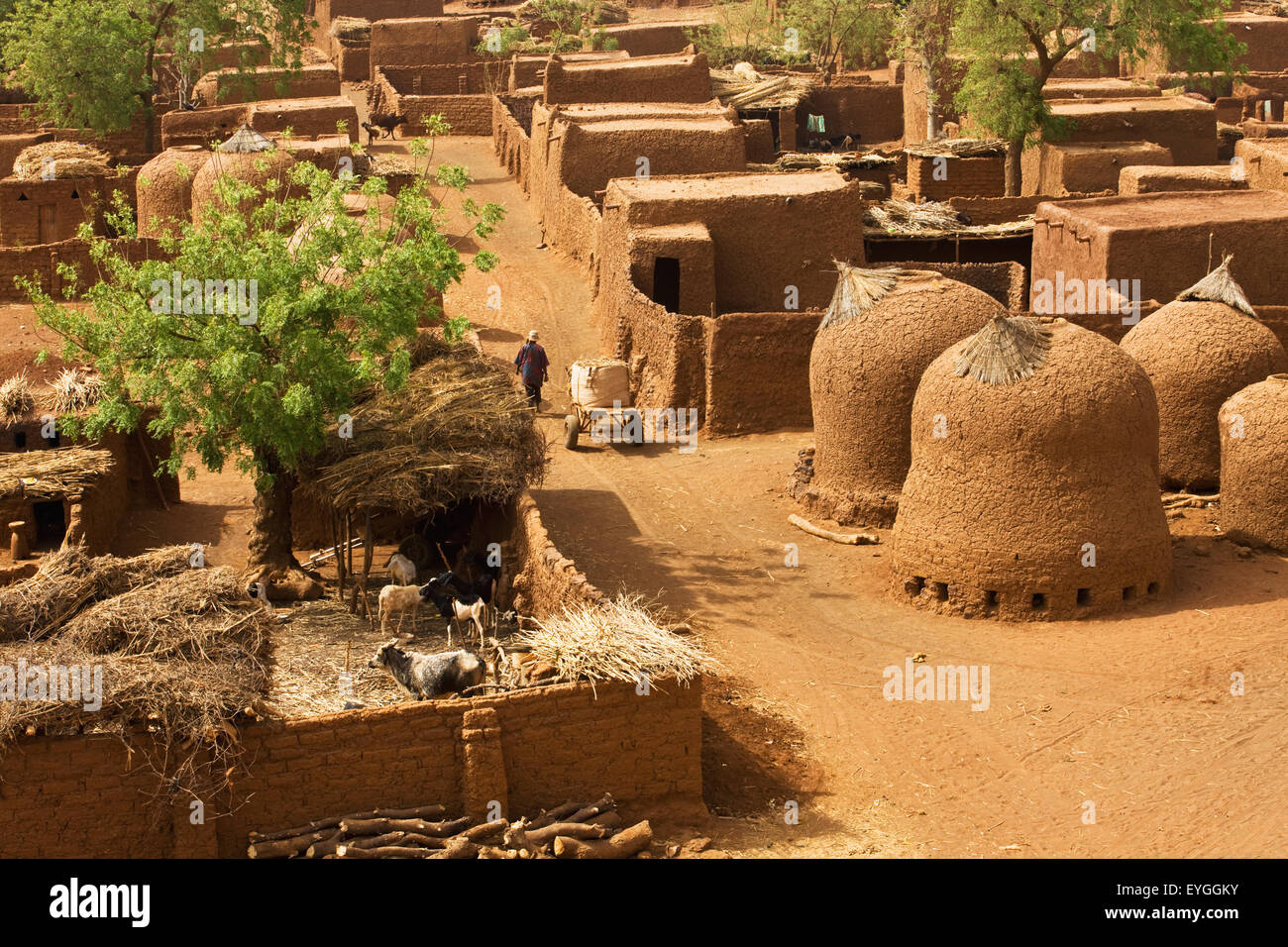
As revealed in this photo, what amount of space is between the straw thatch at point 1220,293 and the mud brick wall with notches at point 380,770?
9550 mm

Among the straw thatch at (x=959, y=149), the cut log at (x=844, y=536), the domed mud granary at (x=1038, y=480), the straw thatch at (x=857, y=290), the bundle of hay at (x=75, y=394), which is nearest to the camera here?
the domed mud granary at (x=1038, y=480)

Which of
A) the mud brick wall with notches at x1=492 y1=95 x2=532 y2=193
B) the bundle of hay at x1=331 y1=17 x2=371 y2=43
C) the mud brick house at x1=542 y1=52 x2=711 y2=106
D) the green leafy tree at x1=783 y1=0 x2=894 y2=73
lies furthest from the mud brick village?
the bundle of hay at x1=331 y1=17 x2=371 y2=43

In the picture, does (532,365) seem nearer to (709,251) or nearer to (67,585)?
(709,251)

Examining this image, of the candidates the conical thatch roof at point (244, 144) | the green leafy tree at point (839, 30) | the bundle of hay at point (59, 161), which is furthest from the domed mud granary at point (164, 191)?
the green leafy tree at point (839, 30)

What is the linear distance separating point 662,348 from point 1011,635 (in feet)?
26.0

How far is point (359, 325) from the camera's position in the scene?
17.9 metres

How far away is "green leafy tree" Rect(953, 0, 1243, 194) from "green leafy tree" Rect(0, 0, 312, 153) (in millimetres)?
15324

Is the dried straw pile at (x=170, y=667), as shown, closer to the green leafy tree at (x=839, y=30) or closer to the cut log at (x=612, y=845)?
the cut log at (x=612, y=845)

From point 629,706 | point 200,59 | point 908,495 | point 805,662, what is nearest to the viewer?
point 629,706

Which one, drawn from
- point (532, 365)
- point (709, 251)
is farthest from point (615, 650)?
point (709, 251)

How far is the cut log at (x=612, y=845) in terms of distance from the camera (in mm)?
12125

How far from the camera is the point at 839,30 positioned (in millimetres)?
45594
